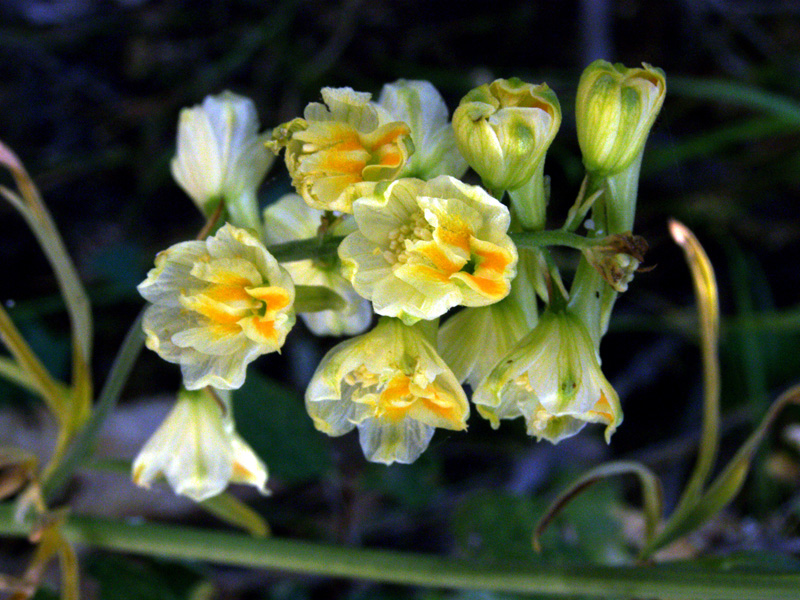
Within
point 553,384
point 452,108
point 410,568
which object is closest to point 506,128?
point 553,384

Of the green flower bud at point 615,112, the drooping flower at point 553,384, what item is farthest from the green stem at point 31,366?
the green flower bud at point 615,112

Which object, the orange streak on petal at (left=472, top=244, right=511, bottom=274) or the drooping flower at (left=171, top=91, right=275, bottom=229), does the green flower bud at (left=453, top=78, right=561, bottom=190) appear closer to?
the orange streak on petal at (left=472, top=244, right=511, bottom=274)

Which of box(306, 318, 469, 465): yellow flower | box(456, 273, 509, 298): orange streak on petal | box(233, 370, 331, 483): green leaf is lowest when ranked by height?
box(233, 370, 331, 483): green leaf

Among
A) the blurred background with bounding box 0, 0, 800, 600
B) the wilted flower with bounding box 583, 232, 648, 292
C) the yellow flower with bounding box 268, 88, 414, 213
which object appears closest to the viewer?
the wilted flower with bounding box 583, 232, 648, 292

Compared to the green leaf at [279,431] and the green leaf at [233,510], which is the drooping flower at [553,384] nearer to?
the green leaf at [233,510]

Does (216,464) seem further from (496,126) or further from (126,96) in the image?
(126,96)

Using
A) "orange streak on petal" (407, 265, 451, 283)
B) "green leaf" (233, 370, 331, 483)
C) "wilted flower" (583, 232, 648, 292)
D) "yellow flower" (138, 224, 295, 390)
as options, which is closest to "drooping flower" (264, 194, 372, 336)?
"yellow flower" (138, 224, 295, 390)

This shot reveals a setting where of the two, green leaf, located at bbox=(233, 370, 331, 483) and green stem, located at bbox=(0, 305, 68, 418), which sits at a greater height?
green stem, located at bbox=(0, 305, 68, 418)
